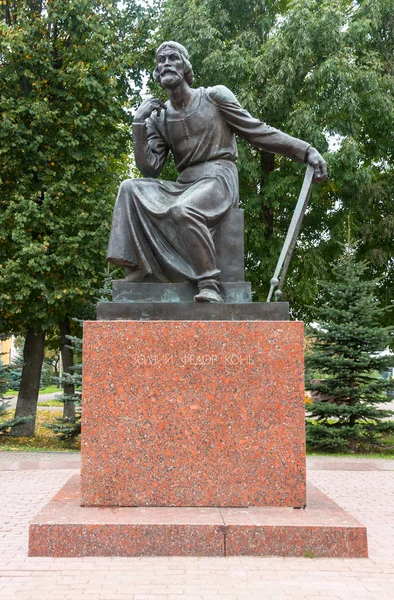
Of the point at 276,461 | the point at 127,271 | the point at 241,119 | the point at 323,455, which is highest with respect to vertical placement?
the point at 241,119

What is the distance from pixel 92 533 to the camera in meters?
4.25

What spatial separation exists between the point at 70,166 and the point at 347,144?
5.79m

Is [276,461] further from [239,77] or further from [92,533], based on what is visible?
[239,77]

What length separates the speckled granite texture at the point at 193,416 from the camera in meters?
4.73

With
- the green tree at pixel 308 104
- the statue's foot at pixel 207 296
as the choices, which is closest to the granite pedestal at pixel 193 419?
the statue's foot at pixel 207 296

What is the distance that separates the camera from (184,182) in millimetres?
5586

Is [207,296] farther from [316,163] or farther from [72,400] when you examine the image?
[72,400]

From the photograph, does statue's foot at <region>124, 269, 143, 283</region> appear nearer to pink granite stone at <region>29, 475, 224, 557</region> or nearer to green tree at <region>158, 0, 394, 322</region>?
pink granite stone at <region>29, 475, 224, 557</region>

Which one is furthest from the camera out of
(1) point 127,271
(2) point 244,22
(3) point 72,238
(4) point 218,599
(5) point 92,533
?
(2) point 244,22

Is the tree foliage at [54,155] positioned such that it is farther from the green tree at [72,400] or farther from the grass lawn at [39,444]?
the grass lawn at [39,444]

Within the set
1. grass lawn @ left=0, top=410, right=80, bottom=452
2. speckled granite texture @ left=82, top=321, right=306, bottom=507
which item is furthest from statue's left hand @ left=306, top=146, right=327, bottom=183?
grass lawn @ left=0, top=410, right=80, bottom=452

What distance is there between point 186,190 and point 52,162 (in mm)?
8733

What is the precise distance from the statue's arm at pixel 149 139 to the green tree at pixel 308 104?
28.1 feet

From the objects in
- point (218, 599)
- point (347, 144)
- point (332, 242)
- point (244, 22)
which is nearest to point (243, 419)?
point (218, 599)
